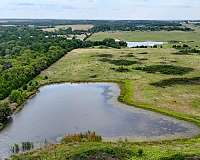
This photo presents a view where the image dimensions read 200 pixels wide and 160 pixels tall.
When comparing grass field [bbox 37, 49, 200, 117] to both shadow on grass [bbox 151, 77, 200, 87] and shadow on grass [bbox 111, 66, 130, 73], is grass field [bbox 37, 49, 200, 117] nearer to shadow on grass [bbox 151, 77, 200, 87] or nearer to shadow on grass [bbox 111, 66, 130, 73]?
shadow on grass [bbox 151, 77, 200, 87]

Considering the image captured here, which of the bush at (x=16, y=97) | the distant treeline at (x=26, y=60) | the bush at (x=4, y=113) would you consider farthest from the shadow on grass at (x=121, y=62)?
the bush at (x=4, y=113)

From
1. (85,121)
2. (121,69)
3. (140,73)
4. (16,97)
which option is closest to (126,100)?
(85,121)

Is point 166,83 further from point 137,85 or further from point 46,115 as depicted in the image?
point 46,115

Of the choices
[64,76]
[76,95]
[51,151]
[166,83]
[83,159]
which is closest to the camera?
[83,159]

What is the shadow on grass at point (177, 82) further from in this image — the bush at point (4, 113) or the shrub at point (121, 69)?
the bush at point (4, 113)

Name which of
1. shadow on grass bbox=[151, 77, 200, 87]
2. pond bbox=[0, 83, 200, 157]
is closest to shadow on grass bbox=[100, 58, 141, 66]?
shadow on grass bbox=[151, 77, 200, 87]

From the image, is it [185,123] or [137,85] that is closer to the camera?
[185,123]

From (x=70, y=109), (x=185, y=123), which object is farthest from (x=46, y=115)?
(x=185, y=123)
